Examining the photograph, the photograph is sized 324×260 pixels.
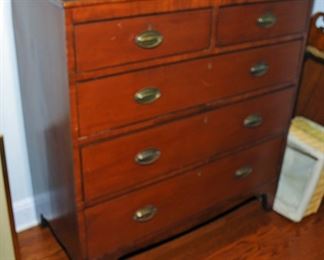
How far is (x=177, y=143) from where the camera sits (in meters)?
1.45

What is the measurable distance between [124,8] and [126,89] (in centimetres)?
23

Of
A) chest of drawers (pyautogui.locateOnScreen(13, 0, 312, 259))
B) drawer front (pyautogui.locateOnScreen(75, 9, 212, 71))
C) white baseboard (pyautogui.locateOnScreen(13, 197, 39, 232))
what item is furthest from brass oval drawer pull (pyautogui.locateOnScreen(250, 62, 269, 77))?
white baseboard (pyautogui.locateOnScreen(13, 197, 39, 232))

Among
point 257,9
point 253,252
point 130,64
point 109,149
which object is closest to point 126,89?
point 130,64

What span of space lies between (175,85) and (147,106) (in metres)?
0.12

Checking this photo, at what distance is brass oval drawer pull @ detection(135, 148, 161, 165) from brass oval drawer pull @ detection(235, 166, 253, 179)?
0.47 metres

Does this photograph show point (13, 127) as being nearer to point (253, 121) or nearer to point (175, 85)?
point (175, 85)

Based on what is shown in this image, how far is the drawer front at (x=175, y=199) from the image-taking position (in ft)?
4.62

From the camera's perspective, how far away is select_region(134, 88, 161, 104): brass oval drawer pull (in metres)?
1.27

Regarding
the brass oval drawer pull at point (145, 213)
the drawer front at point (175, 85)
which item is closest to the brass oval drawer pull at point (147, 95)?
the drawer front at point (175, 85)

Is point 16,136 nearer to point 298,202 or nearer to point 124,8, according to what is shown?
point 124,8

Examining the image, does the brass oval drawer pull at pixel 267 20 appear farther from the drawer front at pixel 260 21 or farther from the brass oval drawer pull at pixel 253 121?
the brass oval drawer pull at pixel 253 121

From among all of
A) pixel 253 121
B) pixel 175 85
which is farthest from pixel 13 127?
pixel 253 121

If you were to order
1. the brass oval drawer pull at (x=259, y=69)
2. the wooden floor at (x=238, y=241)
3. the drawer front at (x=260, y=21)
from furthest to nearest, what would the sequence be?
1. the wooden floor at (x=238, y=241)
2. the brass oval drawer pull at (x=259, y=69)
3. the drawer front at (x=260, y=21)

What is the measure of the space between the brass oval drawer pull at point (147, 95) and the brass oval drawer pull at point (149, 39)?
13 cm
